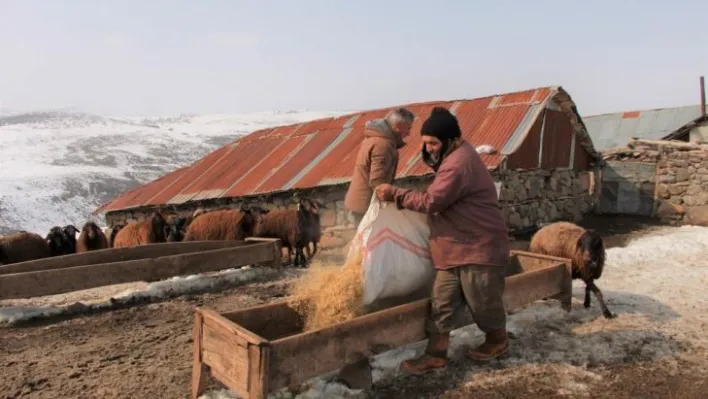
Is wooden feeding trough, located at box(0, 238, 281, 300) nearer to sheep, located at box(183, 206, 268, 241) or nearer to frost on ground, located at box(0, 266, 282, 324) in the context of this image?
frost on ground, located at box(0, 266, 282, 324)

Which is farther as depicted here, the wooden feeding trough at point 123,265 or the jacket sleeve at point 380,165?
the wooden feeding trough at point 123,265

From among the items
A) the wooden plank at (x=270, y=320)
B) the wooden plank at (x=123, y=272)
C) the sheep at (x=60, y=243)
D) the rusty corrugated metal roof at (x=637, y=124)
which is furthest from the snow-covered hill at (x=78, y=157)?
the rusty corrugated metal roof at (x=637, y=124)

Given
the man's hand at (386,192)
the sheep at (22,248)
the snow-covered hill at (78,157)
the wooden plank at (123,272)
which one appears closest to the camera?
the man's hand at (386,192)

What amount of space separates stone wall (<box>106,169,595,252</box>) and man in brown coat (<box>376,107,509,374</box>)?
760 centimetres

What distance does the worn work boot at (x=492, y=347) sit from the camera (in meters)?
4.44

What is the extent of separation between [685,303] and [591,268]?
131 centimetres

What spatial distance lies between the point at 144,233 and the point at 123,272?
4.53 meters

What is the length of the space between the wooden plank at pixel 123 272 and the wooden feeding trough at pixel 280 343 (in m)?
4.08

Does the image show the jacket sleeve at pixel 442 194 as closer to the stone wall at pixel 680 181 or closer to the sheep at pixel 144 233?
the sheep at pixel 144 233

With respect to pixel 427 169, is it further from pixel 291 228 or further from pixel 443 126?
pixel 443 126

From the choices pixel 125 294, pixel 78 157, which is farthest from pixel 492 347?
pixel 78 157

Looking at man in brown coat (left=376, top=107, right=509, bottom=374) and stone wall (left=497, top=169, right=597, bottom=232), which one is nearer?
man in brown coat (left=376, top=107, right=509, bottom=374)

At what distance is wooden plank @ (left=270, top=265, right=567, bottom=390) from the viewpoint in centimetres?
340

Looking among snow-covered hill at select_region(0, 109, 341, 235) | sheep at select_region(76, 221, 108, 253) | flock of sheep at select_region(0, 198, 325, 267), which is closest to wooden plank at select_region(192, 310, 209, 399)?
flock of sheep at select_region(0, 198, 325, 267)
